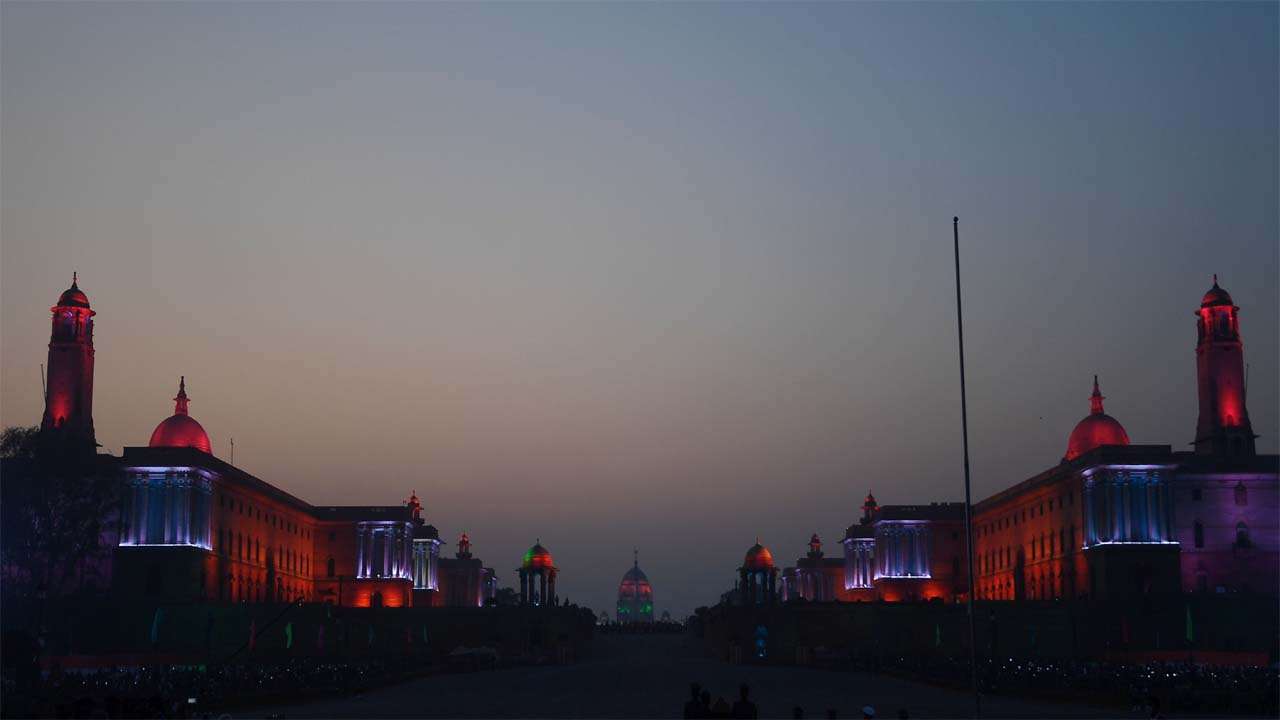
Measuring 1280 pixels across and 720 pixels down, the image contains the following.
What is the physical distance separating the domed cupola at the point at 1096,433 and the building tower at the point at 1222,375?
7.30m

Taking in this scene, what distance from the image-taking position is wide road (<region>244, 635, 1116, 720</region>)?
182 feet

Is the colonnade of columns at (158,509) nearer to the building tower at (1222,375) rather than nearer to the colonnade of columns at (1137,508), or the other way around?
the colonnade of columns at (1137,508)

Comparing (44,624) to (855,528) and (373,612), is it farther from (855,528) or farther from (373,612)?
(855,528)

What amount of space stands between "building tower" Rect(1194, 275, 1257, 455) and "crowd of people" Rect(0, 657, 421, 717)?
2656 inches

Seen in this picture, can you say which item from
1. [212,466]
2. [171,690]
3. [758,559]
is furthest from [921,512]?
[171,690]

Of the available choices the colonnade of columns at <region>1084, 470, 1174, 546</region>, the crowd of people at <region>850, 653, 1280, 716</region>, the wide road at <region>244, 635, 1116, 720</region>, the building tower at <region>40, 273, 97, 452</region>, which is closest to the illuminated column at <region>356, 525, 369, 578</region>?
the building tower at <region>40, 273, 97, 452</region>

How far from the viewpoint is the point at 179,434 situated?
344 ft

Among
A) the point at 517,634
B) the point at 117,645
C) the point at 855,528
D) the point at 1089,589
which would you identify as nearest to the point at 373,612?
the point at 517,634

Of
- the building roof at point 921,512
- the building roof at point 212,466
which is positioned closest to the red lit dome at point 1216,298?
the building roof at point 921,512

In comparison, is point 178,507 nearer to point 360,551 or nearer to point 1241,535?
point 360,551

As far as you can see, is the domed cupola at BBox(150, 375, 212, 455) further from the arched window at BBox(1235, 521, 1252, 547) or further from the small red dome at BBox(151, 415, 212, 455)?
the arched window at BBox(1235, 521, 1252, 547)

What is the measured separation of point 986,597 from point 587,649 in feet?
135

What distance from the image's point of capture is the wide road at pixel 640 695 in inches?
2190

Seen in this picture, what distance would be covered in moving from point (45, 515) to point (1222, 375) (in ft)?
271
